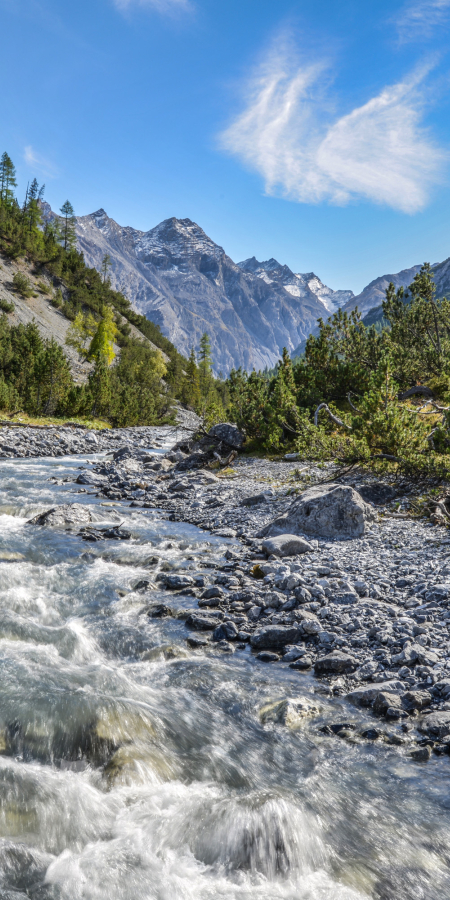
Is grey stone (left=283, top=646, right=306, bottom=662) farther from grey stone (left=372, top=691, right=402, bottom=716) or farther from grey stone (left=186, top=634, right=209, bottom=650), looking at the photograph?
grey stone (left=372, top=691, right=402, bottom=716)

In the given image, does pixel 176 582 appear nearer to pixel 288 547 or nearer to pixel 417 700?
pixel 288 547

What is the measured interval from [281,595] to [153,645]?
2.60 meters

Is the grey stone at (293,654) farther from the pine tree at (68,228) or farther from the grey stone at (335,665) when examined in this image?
the pine tree at (68,228)

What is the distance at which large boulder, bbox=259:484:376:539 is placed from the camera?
1192 cm

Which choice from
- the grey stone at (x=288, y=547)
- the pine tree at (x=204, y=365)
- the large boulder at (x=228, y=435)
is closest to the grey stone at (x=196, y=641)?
the grey stone at (x=288, y=547)

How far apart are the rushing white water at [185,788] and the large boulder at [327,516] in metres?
→ 5.82

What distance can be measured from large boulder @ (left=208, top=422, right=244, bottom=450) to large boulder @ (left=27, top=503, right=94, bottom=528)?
51.0 ft

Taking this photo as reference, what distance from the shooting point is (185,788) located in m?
4.63

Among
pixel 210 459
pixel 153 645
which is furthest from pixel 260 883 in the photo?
pixel 210 459

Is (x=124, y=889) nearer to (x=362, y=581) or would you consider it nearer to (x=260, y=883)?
(x=260, y=883)

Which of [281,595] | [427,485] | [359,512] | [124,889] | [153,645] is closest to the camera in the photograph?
[124,889]

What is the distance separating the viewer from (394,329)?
1151 inches

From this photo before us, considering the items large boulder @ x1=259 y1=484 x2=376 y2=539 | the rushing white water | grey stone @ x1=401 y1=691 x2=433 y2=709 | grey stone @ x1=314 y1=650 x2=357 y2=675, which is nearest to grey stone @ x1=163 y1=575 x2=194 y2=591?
the rushing white water

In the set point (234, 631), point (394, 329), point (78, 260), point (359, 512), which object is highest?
point (78, 260)
